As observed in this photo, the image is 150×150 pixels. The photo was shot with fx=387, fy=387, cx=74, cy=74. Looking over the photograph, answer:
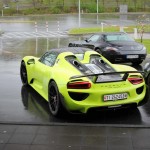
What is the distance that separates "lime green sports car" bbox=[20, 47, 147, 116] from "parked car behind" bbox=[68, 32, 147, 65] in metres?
5.92

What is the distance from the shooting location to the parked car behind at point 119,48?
47.4ft

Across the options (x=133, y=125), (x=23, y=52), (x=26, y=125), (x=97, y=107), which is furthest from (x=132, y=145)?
(x=23, y=52)

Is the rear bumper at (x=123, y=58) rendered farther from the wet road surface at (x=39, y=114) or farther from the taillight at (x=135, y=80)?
the taillight at (x=135, y=80)

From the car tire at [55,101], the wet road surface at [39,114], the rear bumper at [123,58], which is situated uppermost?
the rear bumper at [123,58]

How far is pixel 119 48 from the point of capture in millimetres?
14648

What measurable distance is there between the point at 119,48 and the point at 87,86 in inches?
300

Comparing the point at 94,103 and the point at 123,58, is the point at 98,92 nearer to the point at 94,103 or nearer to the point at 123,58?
the point at 94,103

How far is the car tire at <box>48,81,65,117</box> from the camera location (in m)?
7.49

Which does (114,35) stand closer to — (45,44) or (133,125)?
(45,44)

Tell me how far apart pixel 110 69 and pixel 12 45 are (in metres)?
14.7

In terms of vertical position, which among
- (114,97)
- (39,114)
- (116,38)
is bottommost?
(39,114)

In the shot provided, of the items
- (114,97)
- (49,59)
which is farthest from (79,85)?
(49,59)

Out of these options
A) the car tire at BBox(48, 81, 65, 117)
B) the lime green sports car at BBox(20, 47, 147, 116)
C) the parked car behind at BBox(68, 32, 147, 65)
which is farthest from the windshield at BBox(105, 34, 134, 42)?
the car tire at BBox(48, 81, 65, 117)

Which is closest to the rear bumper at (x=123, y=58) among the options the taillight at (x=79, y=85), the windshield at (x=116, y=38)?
the windshield at (x=116, y=38)
